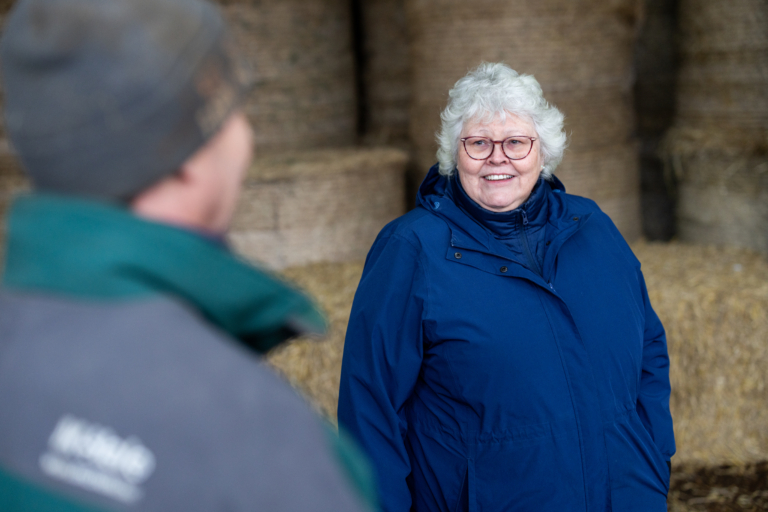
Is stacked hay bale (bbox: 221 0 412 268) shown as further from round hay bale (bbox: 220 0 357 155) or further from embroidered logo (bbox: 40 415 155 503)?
embroidered logo (bbox: 40 415 155 503)


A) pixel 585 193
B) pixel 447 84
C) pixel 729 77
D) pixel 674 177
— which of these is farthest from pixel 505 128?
pixel 674 177

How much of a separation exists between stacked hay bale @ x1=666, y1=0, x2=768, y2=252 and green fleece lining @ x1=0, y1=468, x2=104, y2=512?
3327 millimetres

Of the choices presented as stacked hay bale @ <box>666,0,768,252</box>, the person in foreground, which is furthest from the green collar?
stacked hay bale @ <box>666,0,768,252</box>

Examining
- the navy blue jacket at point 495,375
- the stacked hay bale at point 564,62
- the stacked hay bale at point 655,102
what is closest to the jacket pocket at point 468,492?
the navy blue jacket at point 495,375

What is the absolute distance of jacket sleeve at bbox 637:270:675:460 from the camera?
1647 millimetres

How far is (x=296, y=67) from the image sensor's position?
357cm

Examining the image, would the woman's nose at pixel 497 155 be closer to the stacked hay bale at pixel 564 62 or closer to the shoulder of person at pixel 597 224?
the shoulder of person at pixel 597 224

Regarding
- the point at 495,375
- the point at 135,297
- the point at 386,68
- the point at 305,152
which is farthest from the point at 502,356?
the point at 386,68

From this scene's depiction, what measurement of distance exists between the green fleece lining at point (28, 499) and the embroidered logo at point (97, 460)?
15 mm

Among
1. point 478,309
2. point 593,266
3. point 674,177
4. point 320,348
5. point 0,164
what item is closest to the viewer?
point 478,309

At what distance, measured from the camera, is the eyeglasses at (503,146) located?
1.66 metres

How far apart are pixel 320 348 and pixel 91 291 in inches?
89.0

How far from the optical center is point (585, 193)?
3381 mm

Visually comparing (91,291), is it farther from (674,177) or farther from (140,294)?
(674,177)
